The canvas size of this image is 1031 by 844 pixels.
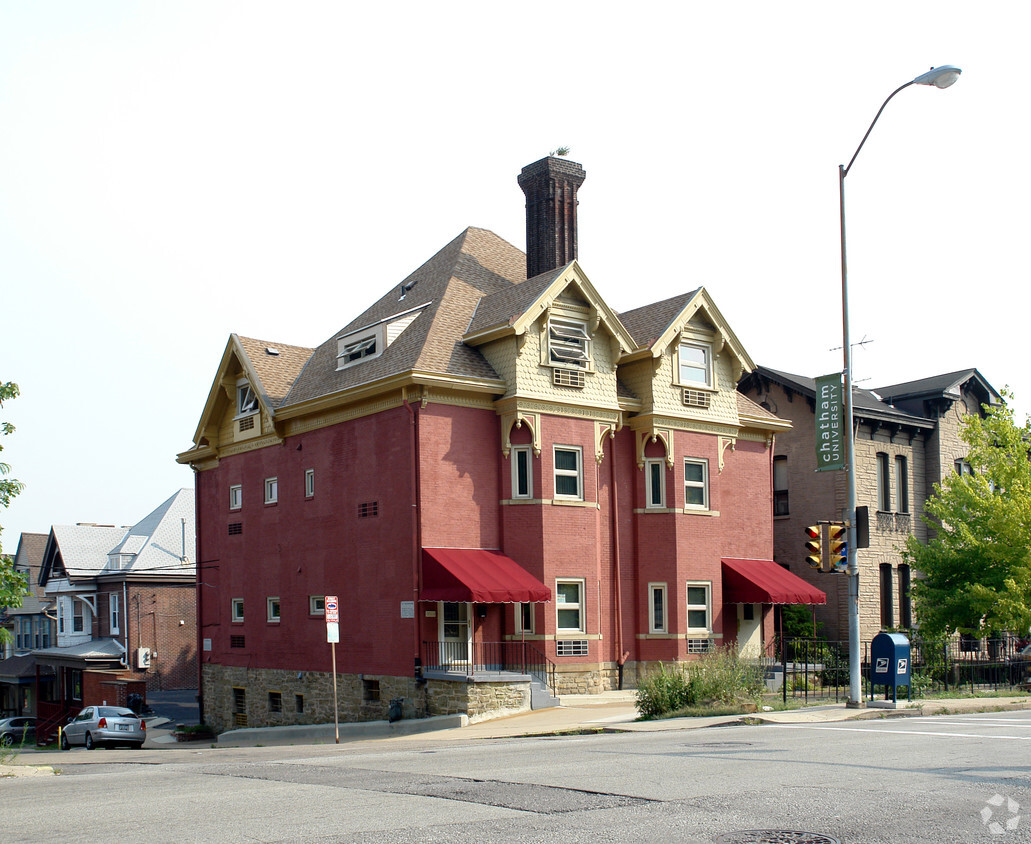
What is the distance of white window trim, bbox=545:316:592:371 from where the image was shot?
28.2 meters

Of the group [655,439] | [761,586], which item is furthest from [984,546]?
[655,439]

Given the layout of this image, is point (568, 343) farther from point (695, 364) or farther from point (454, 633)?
point (454, 633)

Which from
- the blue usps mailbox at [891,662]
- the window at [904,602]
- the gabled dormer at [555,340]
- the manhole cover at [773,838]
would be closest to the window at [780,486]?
the window at [904,602]

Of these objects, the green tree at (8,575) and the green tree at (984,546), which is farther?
the green tree at (984,546)

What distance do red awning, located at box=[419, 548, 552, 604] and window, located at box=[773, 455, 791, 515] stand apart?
1390 cm

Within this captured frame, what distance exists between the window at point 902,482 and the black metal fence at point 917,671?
22.9 ft

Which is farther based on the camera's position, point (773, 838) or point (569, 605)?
point (569, 605)

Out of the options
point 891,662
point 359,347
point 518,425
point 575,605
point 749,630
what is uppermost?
point 359,347

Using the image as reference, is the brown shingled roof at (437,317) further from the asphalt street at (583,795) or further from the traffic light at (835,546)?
the asphalt street at (583,795)

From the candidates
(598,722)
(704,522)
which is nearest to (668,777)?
(598,722)

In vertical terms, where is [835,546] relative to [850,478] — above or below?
below

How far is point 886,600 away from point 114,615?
35568 millimetres

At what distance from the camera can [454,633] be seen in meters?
26.8

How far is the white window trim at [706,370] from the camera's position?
101ft
